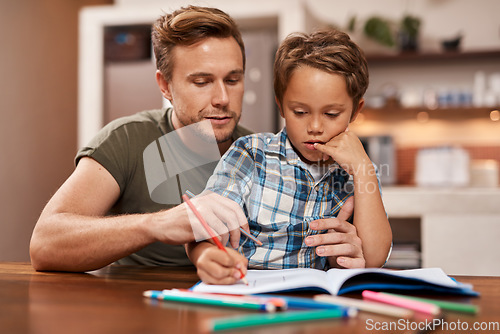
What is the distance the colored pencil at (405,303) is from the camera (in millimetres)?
628

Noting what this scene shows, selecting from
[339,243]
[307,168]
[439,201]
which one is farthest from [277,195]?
[439,201]

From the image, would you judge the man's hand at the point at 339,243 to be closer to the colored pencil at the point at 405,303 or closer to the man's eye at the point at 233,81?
the colored pencil at the point at 405,303

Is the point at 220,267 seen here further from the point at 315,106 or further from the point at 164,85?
the point at 164,85

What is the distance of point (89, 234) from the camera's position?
1.08m

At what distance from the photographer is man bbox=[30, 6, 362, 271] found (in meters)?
1.22

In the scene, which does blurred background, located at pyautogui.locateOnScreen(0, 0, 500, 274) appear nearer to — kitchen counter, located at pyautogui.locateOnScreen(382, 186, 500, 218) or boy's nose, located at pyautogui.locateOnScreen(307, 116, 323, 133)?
kitchen counter, located at pyautogui.locateOnScreen(382, 186, 500, 218)

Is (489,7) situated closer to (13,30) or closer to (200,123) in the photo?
(200,123)

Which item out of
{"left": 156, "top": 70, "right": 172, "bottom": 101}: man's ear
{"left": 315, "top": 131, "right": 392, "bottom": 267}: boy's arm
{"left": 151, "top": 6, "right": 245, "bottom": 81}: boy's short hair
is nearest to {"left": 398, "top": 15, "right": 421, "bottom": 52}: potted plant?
{"left": 151, "top": 6, "right": 245, "bottom": 81}: boy's short hair

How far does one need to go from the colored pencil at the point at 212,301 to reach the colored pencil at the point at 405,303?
16cm

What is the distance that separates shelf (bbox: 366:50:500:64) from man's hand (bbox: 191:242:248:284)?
9.13 ft

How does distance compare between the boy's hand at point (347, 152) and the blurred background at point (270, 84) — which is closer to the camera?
the boy's hand at point (347, 152)

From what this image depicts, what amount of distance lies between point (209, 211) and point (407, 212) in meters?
2.05

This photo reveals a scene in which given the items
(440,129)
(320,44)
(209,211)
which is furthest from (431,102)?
(209,211)

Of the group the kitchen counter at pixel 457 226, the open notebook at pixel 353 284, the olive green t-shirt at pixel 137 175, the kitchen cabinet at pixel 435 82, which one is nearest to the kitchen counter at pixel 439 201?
the kitchen counter at pixel 457 226
